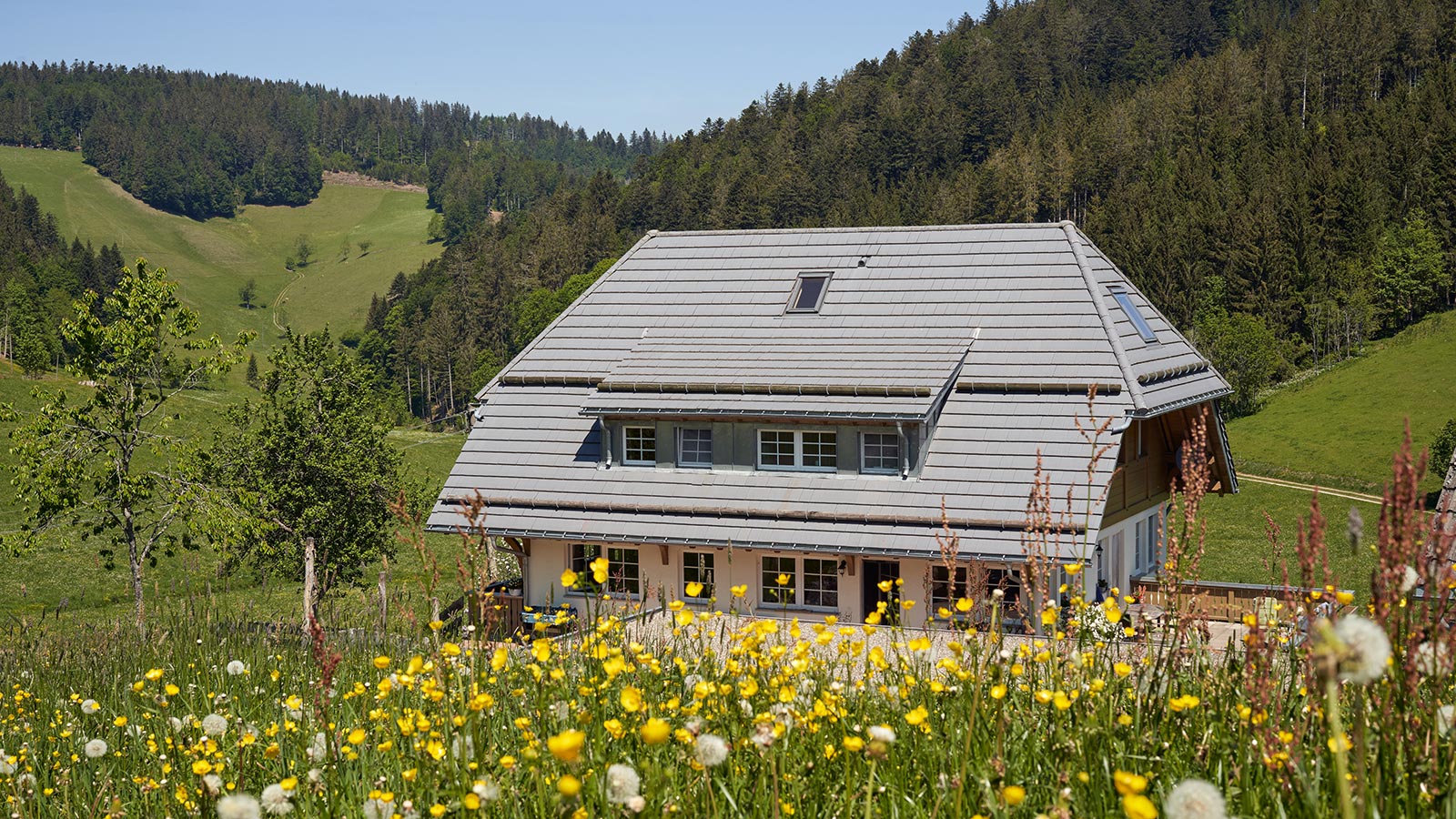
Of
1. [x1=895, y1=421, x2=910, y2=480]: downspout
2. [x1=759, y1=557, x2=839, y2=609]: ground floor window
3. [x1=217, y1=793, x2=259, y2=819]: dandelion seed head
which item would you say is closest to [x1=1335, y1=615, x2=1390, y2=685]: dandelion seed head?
[x1=217, y1=793, x2=259, y2=819]: dandelion seed head

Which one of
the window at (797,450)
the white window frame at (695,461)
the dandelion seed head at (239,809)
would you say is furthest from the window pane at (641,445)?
the dandelion seed head at (239,809)

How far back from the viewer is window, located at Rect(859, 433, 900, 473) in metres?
25.3

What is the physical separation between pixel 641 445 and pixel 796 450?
338 centimetres

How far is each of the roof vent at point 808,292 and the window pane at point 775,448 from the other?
4314 mm

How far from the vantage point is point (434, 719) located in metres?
5.26

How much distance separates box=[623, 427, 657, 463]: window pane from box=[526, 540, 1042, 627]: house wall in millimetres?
1835

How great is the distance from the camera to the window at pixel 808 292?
1168 inches

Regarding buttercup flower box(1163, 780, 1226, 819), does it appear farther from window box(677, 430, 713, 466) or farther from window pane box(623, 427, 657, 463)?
window pane box(623, 427, 657, 463)

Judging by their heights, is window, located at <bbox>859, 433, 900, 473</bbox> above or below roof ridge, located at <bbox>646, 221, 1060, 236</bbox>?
below

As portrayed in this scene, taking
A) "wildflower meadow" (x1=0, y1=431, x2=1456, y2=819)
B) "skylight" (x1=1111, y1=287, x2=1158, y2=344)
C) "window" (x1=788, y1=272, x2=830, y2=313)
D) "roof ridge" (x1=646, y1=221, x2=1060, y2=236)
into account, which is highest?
"roof ridge" (x1=646, y1=221, x2=1060, y2=236)

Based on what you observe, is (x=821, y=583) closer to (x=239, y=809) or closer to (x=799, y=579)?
(x=799, y=579)

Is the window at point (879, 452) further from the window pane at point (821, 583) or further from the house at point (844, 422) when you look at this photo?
the window pane at point (821, 583)

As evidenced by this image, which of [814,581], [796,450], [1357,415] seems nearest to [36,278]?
[1357,415]

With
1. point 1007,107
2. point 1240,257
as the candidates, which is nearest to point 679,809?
point 1240,257
